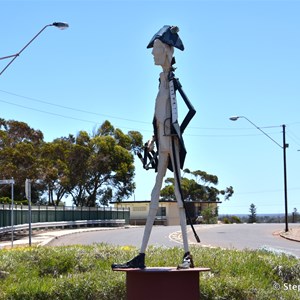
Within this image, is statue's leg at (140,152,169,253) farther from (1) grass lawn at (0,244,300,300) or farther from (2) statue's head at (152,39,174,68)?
(2) statue's head at (152,39,174,68)

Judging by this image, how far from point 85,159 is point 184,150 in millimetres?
50005

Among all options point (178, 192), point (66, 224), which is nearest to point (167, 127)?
point (178, 192)

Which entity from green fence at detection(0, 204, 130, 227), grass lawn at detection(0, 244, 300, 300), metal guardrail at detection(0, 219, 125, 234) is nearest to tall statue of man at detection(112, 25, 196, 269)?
grass lawn at detection(0, 244, 300, 300)

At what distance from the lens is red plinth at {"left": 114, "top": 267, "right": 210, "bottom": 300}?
7.97 meters

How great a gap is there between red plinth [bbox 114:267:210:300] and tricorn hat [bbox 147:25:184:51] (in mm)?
3195

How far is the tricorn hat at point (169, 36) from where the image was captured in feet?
29.5

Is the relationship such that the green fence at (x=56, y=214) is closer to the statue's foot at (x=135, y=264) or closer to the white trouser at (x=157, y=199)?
the white trouser at (x=157, y=199)

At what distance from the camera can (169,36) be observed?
9016 mm

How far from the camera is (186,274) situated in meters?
8.02

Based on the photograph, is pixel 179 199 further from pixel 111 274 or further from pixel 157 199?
pixel 111 274

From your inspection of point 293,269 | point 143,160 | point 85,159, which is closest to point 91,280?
point 143,160

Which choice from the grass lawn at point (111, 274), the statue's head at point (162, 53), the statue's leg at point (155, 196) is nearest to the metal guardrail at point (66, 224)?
the grass lawn at point (111, 274)

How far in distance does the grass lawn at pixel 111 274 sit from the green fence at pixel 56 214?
16455mm

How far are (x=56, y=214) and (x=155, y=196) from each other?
3862 cm
